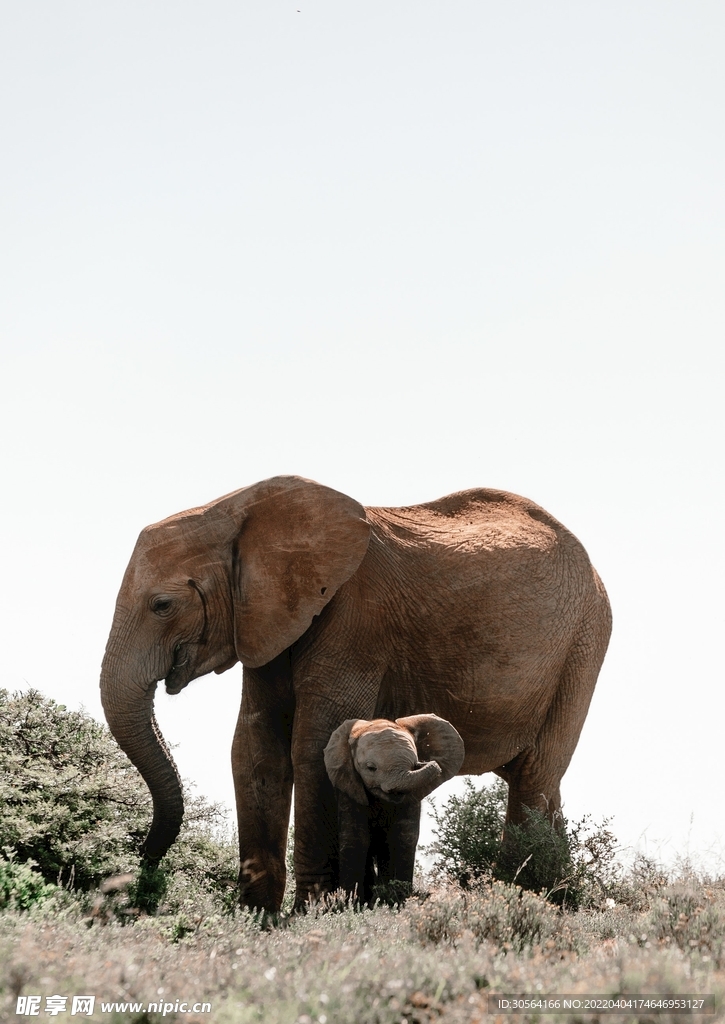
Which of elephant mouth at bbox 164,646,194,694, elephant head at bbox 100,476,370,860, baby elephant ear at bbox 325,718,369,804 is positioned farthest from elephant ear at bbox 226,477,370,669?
baby elephant ear at bbox 325,718,369,804

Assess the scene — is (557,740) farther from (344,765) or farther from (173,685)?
(173,685)

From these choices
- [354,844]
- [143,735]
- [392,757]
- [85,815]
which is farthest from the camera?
[85,815]

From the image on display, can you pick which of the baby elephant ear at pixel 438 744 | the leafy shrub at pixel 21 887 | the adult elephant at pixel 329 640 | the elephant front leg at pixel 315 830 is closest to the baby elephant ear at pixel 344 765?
the baby elephant ear at pixel 438 744

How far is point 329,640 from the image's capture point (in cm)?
1026

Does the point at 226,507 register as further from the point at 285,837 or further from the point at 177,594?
the point at 285,837

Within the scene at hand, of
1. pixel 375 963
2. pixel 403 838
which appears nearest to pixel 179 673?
pixel 403 838

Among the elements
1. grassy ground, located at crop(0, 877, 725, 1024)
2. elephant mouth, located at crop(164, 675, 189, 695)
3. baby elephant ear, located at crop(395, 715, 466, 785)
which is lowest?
grassy ground, located at crop(0, 877, 725, 1024)

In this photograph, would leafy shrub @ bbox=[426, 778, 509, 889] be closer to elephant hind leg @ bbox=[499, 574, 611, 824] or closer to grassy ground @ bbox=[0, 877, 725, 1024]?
elephant hind leg @ bbox=[499, 574, 611, 824]

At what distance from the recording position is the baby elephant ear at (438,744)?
9.16m

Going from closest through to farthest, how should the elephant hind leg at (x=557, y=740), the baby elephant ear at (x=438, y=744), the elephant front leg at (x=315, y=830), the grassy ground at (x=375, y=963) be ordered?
the grassy ground at (x=375, y=963) < the baby elephant ear at (x=438, y=744) < the elephant front leg at (x=315, y=830) < the elephant hind leg at (x=557, y=740)

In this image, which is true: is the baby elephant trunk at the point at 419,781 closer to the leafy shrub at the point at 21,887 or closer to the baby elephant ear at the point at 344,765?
the baby elephant ear at the point at 344,765

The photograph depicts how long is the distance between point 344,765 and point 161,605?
2327 mm

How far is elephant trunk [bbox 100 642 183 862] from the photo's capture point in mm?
9945

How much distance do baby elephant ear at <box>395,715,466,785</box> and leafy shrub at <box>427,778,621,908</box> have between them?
1.48 meters
